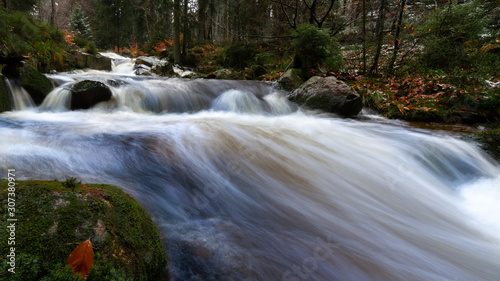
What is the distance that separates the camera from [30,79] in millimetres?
5617

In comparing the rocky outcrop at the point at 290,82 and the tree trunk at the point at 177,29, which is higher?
the tree trunk at the point at 177,29

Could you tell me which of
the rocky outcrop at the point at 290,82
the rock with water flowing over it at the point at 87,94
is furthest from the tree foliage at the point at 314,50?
the rock with water flowing over it at the point at 87,94

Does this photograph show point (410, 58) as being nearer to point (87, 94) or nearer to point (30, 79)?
point (87, 94)

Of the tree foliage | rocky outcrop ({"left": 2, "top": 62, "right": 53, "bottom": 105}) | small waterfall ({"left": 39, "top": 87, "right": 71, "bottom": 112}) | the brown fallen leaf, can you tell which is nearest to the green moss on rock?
rocky outcrop ({"left": 2, "top": 62, "right": 53, "bottom": 105})

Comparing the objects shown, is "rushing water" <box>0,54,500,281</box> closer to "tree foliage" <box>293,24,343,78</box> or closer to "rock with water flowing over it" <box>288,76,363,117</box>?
"rock with water flowing over it" <box>288,76,363,117</box>

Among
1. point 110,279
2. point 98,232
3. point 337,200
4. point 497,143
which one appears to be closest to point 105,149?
point 98,232

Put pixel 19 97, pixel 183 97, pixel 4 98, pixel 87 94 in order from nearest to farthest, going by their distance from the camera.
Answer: pixel 4 98 < pixel 19 97 < pixel 87 94 < pixel 183 97

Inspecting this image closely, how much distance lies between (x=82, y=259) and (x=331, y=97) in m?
6.86

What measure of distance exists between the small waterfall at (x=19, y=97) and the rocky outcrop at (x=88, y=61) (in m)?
7.41

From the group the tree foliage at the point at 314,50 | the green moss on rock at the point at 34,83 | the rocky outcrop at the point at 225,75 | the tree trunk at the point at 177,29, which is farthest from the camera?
the tree trunk at the point at 177,29

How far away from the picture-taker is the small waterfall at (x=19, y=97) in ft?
17.2

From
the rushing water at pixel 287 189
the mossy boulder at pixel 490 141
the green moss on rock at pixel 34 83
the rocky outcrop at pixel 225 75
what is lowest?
the rushing water at pixel 287 189

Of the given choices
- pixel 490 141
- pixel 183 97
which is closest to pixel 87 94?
pixel 183 97

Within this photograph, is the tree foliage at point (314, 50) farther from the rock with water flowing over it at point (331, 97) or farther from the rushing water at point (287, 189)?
the rushing water at point (287, 189)
